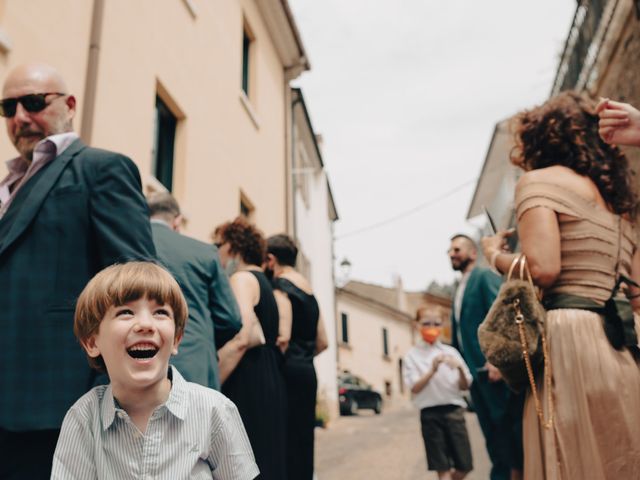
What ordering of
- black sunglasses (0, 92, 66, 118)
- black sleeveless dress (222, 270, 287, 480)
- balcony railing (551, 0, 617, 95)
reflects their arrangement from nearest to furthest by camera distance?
black sunglasses (0, 92, 66, 118)
black sleeveless dress (222, 270, 287, 480)
balcony railing (551, 0, 617, 95)

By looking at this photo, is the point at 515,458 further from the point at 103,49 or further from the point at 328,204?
the point at 328,204

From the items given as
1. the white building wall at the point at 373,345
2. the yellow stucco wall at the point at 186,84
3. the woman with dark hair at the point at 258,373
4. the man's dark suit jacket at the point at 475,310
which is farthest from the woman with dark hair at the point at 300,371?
the white building wall at the point at 373,345

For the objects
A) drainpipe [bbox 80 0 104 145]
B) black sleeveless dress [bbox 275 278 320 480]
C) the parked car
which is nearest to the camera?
black sleeveless dress [bbox 275 278 320 480]

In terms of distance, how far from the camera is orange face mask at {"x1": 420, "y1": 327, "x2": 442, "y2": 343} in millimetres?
6055

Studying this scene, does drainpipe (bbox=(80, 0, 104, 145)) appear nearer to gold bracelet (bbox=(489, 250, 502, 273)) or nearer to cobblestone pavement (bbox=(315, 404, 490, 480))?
gold bracelet (bbox=(489, 250, 502, 273))

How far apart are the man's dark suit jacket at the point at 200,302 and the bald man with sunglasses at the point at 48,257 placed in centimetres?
90

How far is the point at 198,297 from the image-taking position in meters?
3.26

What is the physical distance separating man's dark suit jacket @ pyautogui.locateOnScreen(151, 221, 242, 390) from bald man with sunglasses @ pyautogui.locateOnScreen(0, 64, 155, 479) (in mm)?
904

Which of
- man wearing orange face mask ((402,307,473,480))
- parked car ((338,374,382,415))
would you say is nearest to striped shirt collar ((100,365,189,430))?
man wearing orange face mask ((402,307,473,480))

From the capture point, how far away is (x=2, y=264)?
2.16 metres

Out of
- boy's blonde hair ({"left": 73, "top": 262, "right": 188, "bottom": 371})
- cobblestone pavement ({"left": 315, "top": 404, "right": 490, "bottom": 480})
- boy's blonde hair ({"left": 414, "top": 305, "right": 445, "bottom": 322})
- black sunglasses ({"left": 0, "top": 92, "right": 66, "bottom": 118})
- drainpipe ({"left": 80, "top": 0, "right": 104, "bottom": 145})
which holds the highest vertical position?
drainpipe ({"left": 80, "top": 0, "right": 104, "bottom": 145})

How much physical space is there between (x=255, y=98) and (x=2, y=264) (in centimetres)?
1030

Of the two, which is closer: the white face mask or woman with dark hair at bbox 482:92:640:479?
woman with dark hair at bbox 482:92:640:479

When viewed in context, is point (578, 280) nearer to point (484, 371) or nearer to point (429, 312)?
point (484, 371)
